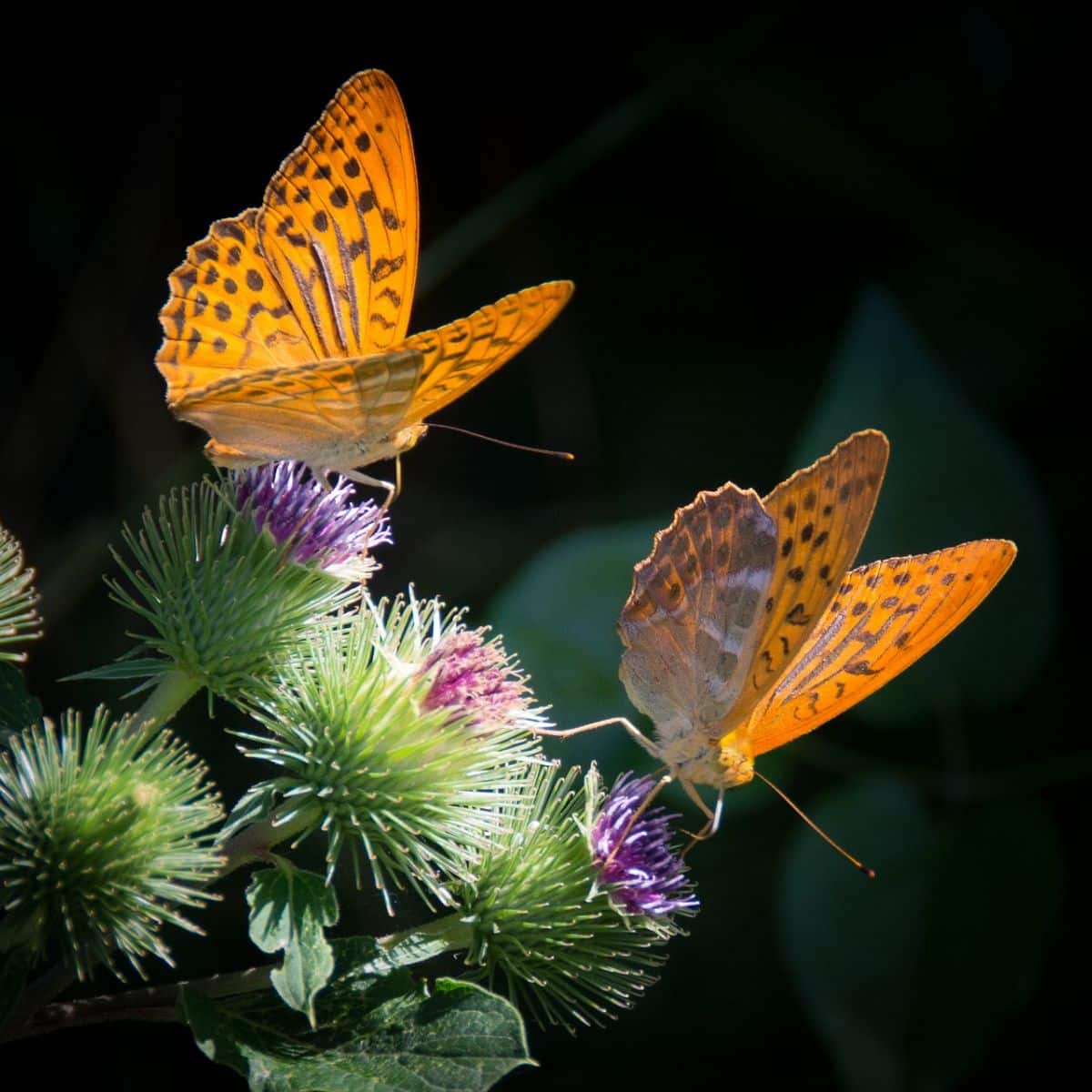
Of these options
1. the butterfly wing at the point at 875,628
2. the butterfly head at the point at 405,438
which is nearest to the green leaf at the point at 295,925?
the butterfly head at the point at 405,438

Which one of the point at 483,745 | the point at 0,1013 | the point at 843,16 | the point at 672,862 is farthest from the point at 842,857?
the point at 843,16

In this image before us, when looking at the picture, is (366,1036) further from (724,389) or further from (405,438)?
(724,389)

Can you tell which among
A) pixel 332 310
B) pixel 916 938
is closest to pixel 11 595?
pixel 332 310

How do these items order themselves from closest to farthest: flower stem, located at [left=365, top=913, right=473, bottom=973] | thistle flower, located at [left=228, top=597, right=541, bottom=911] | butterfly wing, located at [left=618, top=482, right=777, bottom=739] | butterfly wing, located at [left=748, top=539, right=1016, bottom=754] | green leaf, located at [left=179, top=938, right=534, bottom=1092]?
green leaf, located at [left=179, top=938, right=534, bottom=1092] < flower stem, located at [left=365, top=913, right=473, bottom=973] < thistle flower, located at [left=228, top=597, right=541, bottom=911] < butterfly wing, located at [left=748, top=539, right=1016, bottom=754] < butterfly wing, located at [left=618, top=482, right=777, bottom=739]

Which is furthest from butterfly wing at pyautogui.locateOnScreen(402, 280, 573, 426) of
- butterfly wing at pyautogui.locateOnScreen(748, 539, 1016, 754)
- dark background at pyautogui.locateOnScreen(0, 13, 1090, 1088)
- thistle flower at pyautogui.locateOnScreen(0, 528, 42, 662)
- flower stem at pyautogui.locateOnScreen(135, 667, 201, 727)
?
dark background at pyautogui.locateOnScreen(0, 13, 1090, 1088)

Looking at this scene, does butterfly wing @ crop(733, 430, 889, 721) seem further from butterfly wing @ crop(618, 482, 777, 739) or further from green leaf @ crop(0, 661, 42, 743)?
green leaf @ crop(0, 661, 42, 743)
